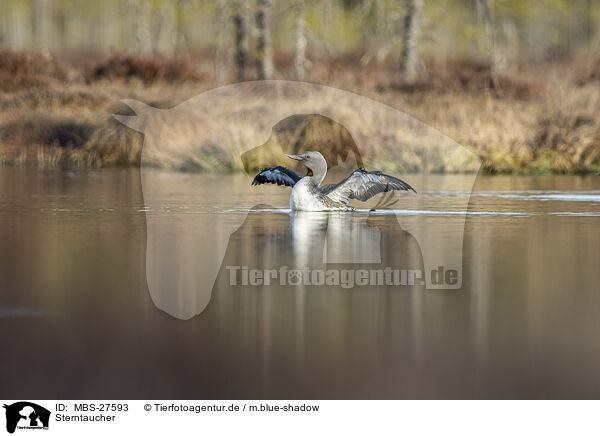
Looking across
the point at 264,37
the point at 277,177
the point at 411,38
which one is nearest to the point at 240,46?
the point at 264,37

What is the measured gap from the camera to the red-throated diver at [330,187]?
10344 millimetres

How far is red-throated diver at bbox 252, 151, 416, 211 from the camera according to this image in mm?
10344

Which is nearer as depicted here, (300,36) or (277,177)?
(277,177)

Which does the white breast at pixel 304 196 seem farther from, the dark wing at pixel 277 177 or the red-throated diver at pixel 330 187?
the dark wing at pixel 277 177

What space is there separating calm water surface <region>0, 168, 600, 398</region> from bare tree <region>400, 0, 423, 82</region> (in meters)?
15.1

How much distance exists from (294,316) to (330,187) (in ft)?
17.7

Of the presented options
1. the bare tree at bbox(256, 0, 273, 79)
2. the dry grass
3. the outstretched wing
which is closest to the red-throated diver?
the outstretched wing

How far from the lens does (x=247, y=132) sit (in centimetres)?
1869

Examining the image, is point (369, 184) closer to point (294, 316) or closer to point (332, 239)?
point (332, 239)

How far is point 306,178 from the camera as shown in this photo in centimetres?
1066

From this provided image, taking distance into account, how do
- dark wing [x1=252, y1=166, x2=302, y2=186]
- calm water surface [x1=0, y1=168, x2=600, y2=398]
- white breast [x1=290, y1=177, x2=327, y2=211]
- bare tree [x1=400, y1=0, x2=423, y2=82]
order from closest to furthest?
calm water surface [x1=0, y1=168, x2=600, y2=398] < white breast [x1=290, y1=177, x2=327, y2=211] < dark wing [x1=252, y1=166, x2=302, y2=186] < bare tree [x1=400, y1=0, x2=423, y2=82]

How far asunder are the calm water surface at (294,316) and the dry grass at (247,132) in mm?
8433

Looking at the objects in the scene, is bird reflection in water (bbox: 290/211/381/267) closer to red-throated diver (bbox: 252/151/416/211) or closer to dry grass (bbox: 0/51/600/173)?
red-throated diver (bbox: 252/151/416/211)

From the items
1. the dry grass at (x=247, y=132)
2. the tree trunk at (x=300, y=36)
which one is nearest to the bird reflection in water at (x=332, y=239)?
the dry grass at (x=247, y=132)
